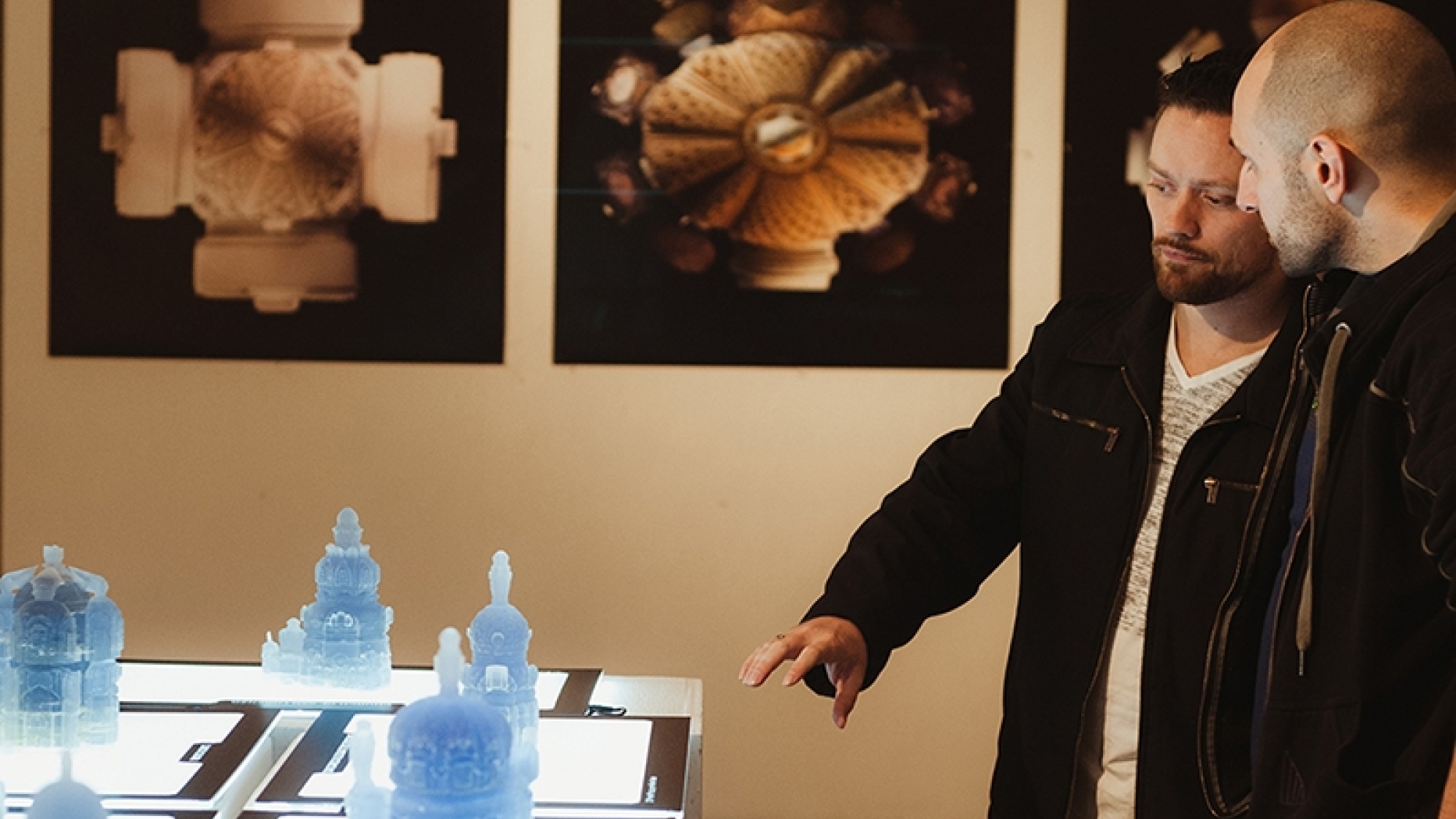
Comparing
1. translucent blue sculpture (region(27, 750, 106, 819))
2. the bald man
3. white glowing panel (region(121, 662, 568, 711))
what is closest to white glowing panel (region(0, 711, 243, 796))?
white glowing panel (region(121, 662, 568, 711))

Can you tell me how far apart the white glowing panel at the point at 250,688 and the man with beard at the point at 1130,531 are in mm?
558

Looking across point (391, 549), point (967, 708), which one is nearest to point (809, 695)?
point (967, 708)

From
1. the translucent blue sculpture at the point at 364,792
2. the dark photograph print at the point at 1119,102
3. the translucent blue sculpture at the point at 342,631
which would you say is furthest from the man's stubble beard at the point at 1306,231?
the dark photograph print at the point at 1119,102

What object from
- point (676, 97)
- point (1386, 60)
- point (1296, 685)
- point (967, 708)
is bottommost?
point (967, 708)

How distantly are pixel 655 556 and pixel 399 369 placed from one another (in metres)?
0.86

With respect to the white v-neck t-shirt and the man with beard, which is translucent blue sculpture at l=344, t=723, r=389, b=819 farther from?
the white v-neck t-shirt

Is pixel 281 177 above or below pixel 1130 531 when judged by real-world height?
above

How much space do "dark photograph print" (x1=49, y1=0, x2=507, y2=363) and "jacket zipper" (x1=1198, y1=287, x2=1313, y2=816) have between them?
2417 millimetres

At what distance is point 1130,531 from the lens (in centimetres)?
233

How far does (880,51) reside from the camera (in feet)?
13.5

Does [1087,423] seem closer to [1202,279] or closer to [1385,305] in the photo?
[1202,279]

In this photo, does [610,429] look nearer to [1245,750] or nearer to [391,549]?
[391,549]

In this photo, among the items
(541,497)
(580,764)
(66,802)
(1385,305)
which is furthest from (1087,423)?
(541,497)

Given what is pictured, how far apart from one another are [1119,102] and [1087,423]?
195cm
